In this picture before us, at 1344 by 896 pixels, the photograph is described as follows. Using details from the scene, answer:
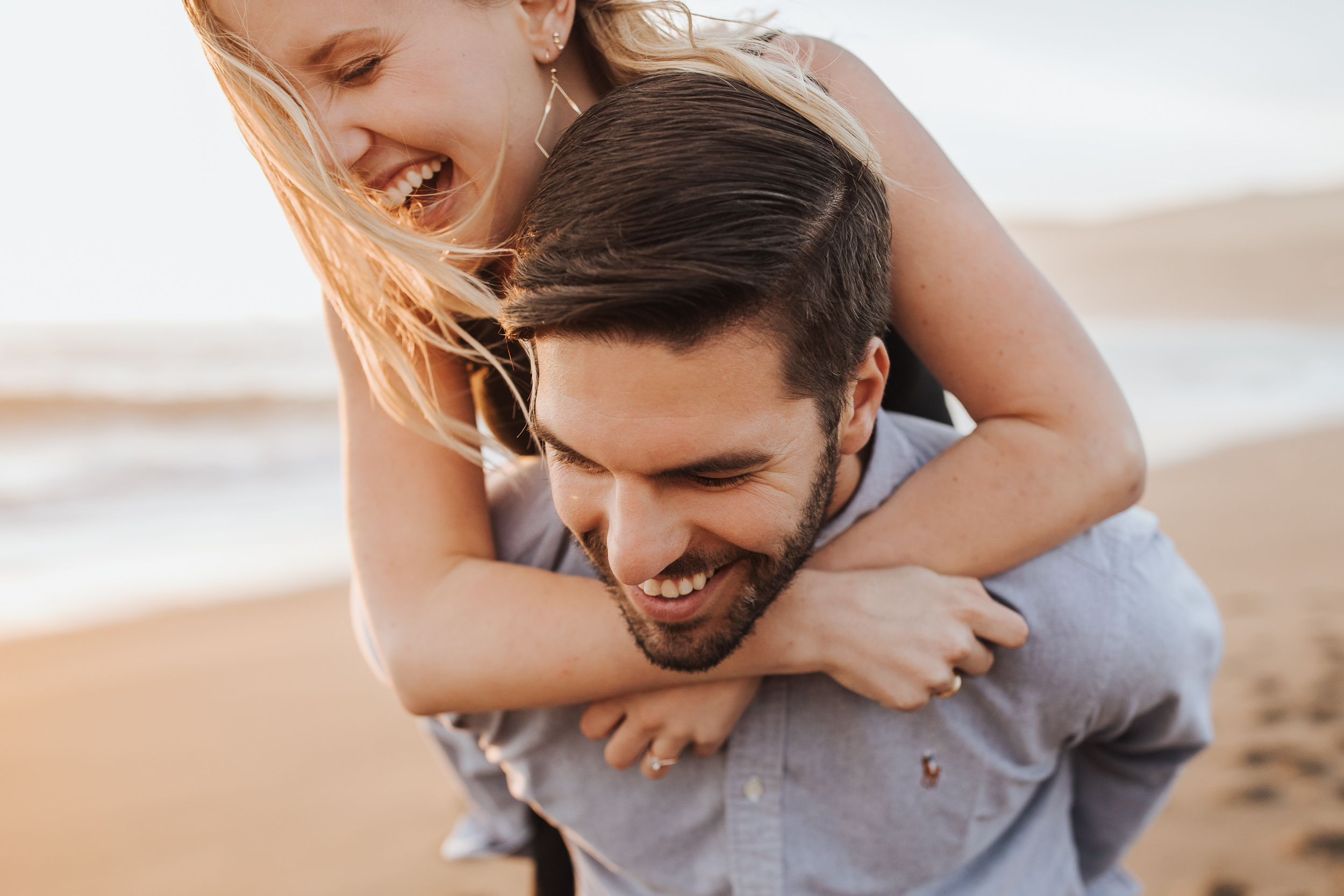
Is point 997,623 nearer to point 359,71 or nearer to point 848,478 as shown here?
point 848,478

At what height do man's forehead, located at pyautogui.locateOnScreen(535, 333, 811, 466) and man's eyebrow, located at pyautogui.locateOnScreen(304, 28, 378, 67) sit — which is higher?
man's eyebrow, located at pyautogui.locateOnScreen(304, 28, 378, 67)

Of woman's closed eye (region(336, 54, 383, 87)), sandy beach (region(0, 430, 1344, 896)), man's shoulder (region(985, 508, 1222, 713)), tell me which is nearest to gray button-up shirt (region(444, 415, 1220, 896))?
man's shoulder (region(985, 508, 1222, 713))

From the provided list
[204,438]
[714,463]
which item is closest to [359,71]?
[714,463]

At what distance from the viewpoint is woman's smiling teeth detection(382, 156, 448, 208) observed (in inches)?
68.4

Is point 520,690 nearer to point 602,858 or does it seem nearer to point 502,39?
point 602,858

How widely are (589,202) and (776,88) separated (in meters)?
0.33

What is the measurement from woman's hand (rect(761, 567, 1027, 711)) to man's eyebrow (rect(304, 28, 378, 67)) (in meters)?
1.21

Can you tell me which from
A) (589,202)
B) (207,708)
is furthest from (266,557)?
(589,202)

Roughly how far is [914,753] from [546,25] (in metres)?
1.58

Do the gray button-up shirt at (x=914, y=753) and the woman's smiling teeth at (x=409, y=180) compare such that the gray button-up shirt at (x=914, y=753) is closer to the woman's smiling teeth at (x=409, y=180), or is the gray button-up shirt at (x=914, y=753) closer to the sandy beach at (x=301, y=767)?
the woman's smiling teeth at (x=409, y=180)

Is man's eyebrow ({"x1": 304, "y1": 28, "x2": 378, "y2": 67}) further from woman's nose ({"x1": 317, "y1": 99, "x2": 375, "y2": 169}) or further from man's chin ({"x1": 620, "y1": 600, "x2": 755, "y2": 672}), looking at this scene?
man's chin ({"x1": 620, "y1": 600, "x2": 755, "y2": 672})

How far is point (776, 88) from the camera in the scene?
4.42 ft

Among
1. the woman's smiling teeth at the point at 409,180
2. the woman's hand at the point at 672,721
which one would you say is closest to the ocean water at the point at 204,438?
the woman's smiling teeth at the point at 409,180

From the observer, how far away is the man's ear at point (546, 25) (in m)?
1.81
